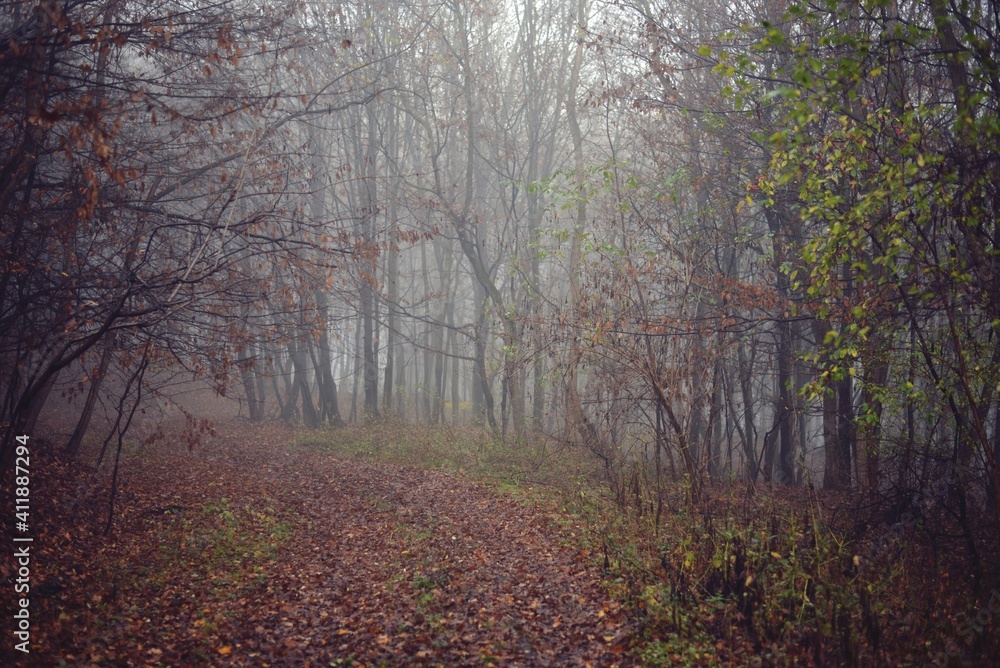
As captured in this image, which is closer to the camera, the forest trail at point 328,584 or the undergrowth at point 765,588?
the undergrowth at point 765,588

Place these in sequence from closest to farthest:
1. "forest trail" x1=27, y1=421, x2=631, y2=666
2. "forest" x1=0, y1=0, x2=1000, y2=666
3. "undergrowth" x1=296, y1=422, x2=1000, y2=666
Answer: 1. "undergrowth" x1=296, y1=422, x2=1000, y2=666
2. "forest trail" x1=27, y1=421, x2=631, y2=666
3. "forest" x1=0, y1=0, x2=1000, y2=666

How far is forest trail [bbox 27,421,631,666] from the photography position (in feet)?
20.6

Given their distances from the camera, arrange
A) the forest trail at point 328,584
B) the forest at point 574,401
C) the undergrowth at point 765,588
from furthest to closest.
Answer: the forest at point 574,401
the forest trail at point 328,584
the undergrowth at point 765,588

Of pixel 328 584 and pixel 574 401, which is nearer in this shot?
pixel 328 584

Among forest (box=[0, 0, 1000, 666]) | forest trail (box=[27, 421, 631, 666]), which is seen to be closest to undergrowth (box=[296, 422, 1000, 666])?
forest (box=[0, 0, 1000, 666])

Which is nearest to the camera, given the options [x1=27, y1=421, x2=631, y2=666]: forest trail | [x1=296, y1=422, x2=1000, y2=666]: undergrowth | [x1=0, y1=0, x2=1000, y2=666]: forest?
[x1=296, y1=422, x2=1000, y2=666]: undergrowth

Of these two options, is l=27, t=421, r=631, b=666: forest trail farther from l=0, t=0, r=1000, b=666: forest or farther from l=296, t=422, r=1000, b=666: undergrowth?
l=296, t=422, r=1000, b=666: undergrowth

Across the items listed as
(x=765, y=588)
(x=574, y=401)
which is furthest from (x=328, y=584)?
(x=574, y=401)

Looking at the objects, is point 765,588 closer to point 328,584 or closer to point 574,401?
point 328,584

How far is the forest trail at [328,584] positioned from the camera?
628cm

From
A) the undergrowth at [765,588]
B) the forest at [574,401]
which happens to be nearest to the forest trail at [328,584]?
the forest at [574,401]

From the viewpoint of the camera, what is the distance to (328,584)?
26.3 ft

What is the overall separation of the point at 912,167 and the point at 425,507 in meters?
8.49

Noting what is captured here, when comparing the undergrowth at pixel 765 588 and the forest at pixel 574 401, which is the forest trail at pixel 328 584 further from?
the undergrowth at pixel 765 588
